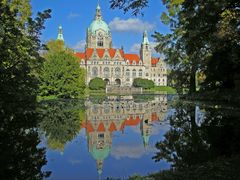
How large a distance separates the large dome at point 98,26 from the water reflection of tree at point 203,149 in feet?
412

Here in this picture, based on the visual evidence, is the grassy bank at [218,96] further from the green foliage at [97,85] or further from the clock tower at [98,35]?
the clock tower at [98,35]

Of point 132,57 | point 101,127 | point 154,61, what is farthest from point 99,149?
point 154,61

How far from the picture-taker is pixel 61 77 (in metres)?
42.2

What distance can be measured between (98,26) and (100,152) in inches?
5223

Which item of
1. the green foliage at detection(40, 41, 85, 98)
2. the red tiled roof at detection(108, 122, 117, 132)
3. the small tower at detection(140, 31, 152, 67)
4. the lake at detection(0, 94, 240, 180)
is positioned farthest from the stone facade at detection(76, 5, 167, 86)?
the lake at detection(0, 94, 240, 180)

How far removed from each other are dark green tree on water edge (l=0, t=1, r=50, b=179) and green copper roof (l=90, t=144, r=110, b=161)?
5.04 ft

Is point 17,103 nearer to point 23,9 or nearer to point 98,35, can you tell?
point 23,9

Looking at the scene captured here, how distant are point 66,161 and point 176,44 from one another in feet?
86.5

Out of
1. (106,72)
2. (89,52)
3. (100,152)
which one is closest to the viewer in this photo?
(100,152)

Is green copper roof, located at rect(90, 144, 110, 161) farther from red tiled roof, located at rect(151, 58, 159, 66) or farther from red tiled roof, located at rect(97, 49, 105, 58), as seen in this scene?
red tiled roof, located at rect(151, 58, 159, 66)

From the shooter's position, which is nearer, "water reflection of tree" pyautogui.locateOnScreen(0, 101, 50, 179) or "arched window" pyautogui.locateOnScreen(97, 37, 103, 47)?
"water reflection of tree" pyautogui.locateOnScreen(0, 101, 50, 179)

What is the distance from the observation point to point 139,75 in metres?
138

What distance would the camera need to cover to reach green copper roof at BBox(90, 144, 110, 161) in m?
10.0

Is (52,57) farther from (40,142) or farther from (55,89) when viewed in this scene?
(40,142)
